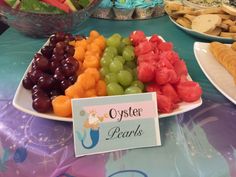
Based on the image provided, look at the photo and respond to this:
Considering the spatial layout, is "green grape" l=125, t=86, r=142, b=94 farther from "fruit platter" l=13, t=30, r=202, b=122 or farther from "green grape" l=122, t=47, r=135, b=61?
"green grape" l=122, t=47, r=135, b=61

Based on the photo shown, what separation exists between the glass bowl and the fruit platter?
0.25 metres

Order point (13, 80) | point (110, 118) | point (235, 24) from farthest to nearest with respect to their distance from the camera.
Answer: point (235, 24)
point (13, 80)
point (110, 118)

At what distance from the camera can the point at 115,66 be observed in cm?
60

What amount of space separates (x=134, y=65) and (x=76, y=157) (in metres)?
0.23

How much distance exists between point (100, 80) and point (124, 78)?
0.15 feet

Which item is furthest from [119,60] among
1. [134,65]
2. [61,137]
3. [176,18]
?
[176,18]

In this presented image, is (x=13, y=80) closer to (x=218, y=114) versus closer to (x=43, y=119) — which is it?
(x=43, y=119)

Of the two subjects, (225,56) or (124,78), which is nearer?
(124,78)

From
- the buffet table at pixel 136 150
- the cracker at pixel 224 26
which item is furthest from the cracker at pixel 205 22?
the buffet table at pixel 136 150

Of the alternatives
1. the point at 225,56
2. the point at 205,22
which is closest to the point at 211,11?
the point at 205,22

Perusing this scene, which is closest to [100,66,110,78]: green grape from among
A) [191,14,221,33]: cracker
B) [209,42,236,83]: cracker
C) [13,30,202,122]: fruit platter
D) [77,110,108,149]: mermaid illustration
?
[13,30,202,122]: fruit platter

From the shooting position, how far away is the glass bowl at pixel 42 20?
87 centimetres

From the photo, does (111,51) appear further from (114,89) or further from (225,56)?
(225,56)

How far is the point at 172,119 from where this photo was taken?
0.62 m
